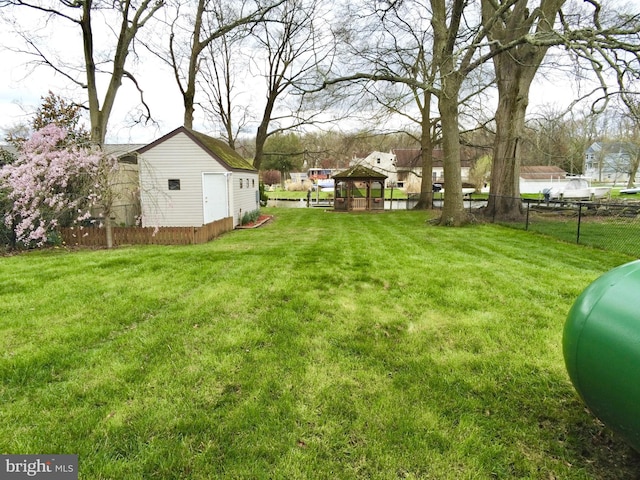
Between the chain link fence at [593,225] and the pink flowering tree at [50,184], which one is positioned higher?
the pink flowering tree at [50,184]

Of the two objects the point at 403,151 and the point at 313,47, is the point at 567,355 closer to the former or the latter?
the point at 313,47

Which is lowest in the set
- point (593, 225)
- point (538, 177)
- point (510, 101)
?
point (593, 225)

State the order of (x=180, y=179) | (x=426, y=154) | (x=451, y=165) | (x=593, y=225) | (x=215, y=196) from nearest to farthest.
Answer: (x=593, y=225)
(x=180, y=179)
(x=451, y=165)
(x=215, y=196)
(x=426, y=154)

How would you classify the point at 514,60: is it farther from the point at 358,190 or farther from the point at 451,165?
the point at 358,190

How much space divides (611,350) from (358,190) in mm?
22152

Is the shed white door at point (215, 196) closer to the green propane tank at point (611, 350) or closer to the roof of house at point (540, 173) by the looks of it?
the green propane tank at point (611, 350)

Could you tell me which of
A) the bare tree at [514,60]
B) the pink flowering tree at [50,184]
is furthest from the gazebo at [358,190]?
the pink flowering tree at [50,184]

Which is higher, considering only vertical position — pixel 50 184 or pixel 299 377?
pixel 50 184

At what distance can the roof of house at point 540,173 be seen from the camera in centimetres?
4900

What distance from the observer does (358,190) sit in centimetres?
2356

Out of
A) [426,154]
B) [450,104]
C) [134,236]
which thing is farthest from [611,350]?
[426,154]

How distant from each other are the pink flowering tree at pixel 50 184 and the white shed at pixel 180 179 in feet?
9.21

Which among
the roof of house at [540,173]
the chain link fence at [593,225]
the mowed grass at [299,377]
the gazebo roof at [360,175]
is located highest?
the roof of house at [540,173]

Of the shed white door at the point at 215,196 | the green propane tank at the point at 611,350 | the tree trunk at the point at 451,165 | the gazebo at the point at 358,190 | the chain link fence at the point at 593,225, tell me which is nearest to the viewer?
the green propane tank at the point at 611,350
